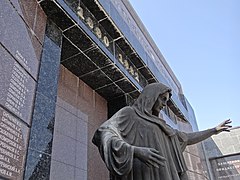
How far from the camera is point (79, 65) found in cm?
420

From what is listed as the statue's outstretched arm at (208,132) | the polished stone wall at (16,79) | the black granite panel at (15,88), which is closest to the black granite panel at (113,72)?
the polished stone wall at (16,79)

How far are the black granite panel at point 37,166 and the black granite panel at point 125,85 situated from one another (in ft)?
7.28

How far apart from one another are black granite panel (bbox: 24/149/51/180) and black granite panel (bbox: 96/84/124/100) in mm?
2190

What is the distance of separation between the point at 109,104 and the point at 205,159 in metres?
5.30

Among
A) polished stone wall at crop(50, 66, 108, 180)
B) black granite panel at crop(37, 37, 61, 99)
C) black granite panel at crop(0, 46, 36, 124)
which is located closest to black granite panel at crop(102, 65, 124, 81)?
polished stone wall at crop(50, 66, 108, 180)

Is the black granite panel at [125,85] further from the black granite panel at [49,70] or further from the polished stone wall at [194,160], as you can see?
the polished stone wall at [194,160]

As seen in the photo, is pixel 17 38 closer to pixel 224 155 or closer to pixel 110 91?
pixel 110 91

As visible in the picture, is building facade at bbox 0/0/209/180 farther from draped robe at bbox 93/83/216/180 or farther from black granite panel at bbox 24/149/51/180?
draped robe at bbox 93/83/216/180

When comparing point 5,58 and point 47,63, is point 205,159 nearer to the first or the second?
point 47,63

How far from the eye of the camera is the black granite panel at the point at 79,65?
4.07 meters

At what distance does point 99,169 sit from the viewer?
413 cm

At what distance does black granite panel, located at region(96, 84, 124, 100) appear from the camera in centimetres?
472

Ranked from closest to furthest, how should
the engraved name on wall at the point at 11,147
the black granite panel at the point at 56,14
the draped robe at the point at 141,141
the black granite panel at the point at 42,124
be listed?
the draped robe at the point at 141,141
the engraved name on wall at the point at 11,147
the black granite panel at the point at 42,124
the black granite panel at the point at 56,14

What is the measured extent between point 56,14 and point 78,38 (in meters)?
0.48
